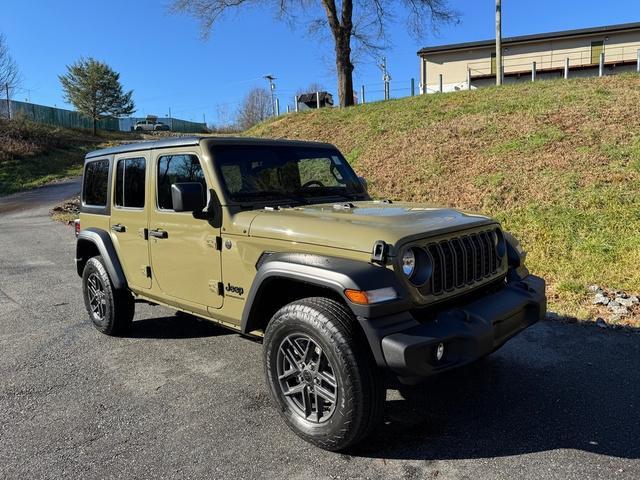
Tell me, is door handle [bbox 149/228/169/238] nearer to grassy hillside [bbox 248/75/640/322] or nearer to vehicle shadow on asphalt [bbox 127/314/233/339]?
vehicle shadow on asphalt [bbox 127/314/233/339]

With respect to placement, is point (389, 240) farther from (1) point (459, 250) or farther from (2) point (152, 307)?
(2) point (152, 307)

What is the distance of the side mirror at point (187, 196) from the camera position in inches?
135

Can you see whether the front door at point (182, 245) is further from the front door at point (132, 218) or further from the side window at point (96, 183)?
the side window at point (96, 183)

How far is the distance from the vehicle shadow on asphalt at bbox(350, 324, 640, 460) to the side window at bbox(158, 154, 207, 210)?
2197 mm

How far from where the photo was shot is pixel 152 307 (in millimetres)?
6160

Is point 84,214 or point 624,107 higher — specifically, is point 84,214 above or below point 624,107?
below

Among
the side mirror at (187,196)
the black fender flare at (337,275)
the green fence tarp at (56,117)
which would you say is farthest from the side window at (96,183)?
the green fence tarp at (56,117)

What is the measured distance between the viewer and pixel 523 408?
349cm

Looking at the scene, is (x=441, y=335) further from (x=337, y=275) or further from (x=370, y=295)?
(x=337, y=275)

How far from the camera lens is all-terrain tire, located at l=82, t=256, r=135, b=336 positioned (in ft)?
16.1

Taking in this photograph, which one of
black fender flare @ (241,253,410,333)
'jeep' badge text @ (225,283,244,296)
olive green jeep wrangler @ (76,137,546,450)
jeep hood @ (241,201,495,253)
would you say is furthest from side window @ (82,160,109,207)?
black fender flare @ (241,253,410,333)

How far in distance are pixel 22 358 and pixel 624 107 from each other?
1327 cm

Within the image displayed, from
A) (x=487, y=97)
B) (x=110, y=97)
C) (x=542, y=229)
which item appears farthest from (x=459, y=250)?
(x=110, y=97)

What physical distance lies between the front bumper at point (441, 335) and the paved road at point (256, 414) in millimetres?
586
